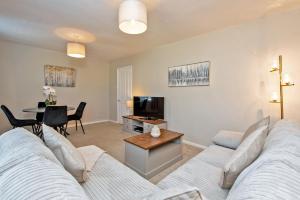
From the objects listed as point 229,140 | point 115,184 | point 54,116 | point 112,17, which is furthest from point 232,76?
point 54,116

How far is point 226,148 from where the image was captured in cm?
200

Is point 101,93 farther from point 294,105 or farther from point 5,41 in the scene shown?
point 294,105

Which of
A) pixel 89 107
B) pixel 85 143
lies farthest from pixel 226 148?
pixel 89 107

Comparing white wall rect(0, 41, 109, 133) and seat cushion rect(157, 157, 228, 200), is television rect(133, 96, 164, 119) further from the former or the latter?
seat cushion rect(157, 157, 228, 200)

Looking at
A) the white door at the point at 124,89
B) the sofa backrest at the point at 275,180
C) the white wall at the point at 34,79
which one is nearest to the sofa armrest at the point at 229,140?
the sofa backrest at the point at 275,180

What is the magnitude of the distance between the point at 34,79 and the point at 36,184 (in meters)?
4.67

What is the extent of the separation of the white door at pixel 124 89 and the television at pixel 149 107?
2.96 ft

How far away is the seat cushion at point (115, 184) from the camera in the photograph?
1042 mm

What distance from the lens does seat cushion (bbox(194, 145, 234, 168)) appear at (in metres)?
1.60

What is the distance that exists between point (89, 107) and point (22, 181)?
5049mm

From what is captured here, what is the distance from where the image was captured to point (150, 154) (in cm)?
209

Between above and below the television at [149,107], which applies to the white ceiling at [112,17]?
above

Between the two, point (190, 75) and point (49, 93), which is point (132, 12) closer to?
point (190, 75)

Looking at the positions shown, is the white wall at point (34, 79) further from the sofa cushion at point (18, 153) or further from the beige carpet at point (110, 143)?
the sofa cushion at point (18, 153)
